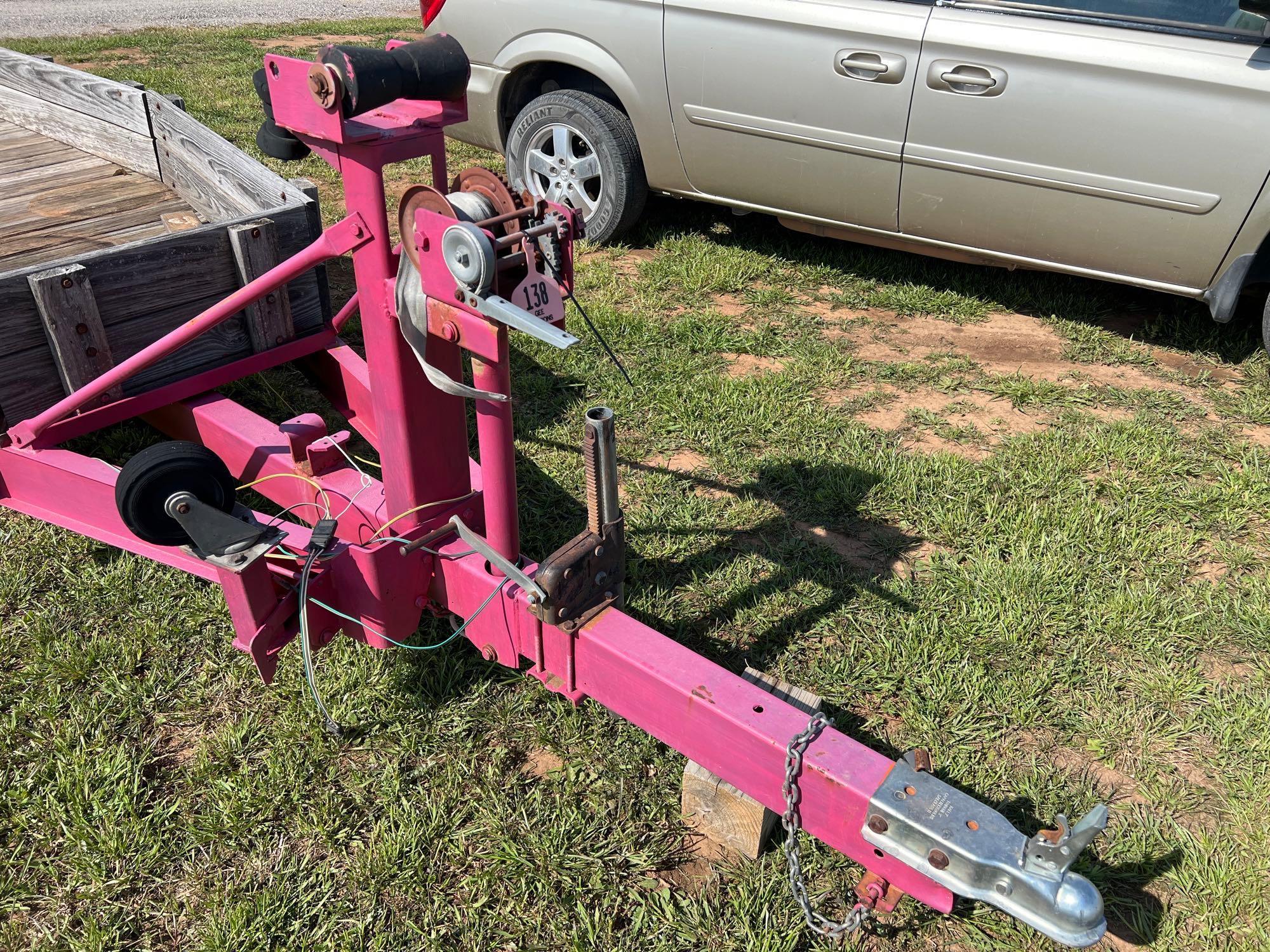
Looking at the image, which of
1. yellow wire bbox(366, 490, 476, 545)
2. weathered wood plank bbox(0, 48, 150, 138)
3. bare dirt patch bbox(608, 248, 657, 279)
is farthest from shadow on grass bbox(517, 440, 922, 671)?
weathered wood plank bbox(0, 48, 150, 138)

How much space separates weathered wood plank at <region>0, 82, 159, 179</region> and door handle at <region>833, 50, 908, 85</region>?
3140 millimetres

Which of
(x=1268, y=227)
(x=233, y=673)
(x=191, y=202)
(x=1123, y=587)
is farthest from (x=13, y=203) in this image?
(x=1268, y=227)

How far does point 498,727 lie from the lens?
8.51 feet

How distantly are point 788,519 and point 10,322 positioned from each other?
253 cm

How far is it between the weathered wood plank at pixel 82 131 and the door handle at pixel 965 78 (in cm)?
350

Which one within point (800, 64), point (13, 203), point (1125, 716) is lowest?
point (1125, 716)

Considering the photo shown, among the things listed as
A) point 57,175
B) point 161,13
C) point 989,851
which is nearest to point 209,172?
point 57,175

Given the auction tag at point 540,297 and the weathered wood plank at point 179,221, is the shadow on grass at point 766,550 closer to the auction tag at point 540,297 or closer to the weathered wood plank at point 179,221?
the auction tag at point 540,297

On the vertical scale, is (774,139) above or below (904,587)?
above


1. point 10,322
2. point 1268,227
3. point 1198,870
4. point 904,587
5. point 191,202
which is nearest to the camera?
point 1198,870

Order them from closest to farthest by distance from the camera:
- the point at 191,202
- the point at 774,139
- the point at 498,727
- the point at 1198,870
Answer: the point at 1198,870 → the point at 498,727 → the point at 191,202 → the point at 774,139

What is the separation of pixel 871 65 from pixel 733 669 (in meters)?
2.89

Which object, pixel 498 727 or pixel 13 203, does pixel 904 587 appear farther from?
pixel 13 203

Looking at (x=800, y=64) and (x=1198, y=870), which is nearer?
(x=1198, y=870)
